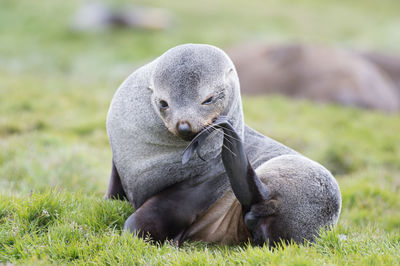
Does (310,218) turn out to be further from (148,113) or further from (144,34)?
(144,34)

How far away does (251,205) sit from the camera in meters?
3.99

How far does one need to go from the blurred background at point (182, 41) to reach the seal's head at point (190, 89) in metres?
1.82

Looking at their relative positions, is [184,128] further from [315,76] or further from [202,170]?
[315,76]

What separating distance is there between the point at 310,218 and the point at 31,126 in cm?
544

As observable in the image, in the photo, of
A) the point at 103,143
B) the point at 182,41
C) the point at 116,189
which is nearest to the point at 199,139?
the point at 116,189

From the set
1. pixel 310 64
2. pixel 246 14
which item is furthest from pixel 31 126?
pixel 246 14

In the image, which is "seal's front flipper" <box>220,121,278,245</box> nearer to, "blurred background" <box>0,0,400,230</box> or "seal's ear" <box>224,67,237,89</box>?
"seal's ear" <box>224,67,237,89</box>

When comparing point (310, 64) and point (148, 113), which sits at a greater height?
point (148, 113)

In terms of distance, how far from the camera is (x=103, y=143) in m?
8.02

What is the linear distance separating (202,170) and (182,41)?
14272 mm

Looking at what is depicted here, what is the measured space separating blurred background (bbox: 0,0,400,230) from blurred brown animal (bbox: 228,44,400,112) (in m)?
0.02

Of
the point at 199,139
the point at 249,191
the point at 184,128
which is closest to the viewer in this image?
the point at 184,128

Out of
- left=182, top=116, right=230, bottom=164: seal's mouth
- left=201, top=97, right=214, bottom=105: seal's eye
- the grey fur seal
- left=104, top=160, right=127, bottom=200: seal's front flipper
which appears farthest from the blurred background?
left=201, top=97, right=214, bottom=105: seal's eye

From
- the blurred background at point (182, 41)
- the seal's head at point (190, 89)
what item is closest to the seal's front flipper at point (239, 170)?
the seal's head at point (190, 89)
